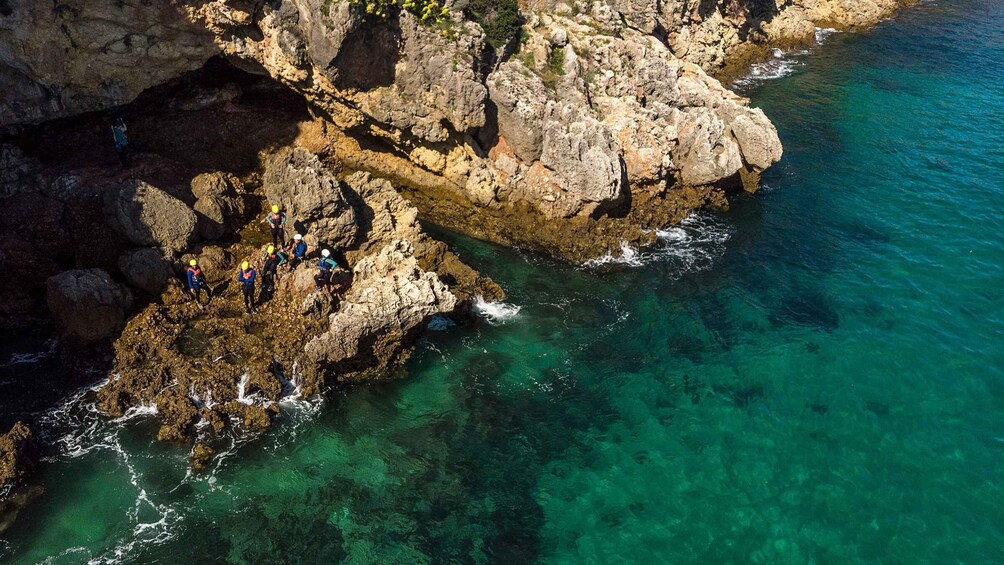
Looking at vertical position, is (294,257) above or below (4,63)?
below

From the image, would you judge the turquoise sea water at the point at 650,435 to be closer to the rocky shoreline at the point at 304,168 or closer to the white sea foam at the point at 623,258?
the white sea foam at the point at 623,258

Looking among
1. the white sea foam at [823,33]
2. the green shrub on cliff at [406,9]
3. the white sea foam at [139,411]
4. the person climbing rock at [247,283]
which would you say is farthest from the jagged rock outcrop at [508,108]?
the white sea foam at [823,33]

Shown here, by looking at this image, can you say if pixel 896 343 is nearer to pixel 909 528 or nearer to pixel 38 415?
pixel 909 528

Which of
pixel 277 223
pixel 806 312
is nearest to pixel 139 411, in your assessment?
pixel 277 223

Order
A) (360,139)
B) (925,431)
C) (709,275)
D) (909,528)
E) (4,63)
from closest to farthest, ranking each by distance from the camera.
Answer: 1. (909,528)
2. (925,431)
3. (4,63)
4. (709,275)
5. (360,139)

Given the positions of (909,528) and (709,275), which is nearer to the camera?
(909,528)

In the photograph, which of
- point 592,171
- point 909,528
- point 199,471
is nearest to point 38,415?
point 199,471
